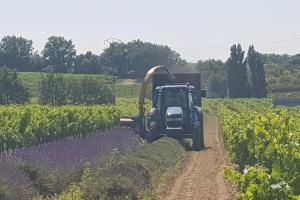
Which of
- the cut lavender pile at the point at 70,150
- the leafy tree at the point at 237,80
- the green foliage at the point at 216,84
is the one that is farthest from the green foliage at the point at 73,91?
the cut lavender pile at the point at 70,150

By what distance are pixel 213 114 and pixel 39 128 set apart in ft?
112

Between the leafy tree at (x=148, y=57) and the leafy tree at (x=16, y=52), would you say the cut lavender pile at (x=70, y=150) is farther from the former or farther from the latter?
the leafy tree at (x=16, y=52)

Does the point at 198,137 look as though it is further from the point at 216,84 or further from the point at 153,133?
the point at 216,84

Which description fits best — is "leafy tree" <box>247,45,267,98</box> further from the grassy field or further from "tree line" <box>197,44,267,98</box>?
the grassy field

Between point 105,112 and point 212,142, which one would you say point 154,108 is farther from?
point 105,112

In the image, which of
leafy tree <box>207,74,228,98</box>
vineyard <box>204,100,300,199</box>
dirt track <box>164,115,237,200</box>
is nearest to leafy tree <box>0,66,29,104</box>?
dirt track <box>164,115,237,200</box>

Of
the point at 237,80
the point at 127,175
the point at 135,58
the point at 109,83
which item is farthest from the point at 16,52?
the point at 127,175

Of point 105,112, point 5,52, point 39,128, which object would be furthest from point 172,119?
point 5,52

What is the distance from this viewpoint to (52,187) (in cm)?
1280

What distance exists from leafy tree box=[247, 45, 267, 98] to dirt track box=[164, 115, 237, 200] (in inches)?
2768

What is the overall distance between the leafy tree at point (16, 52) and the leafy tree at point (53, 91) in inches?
2248

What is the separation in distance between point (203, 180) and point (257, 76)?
81045 millimetres

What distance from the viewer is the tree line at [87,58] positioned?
115 metres

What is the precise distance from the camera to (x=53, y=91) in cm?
6600
